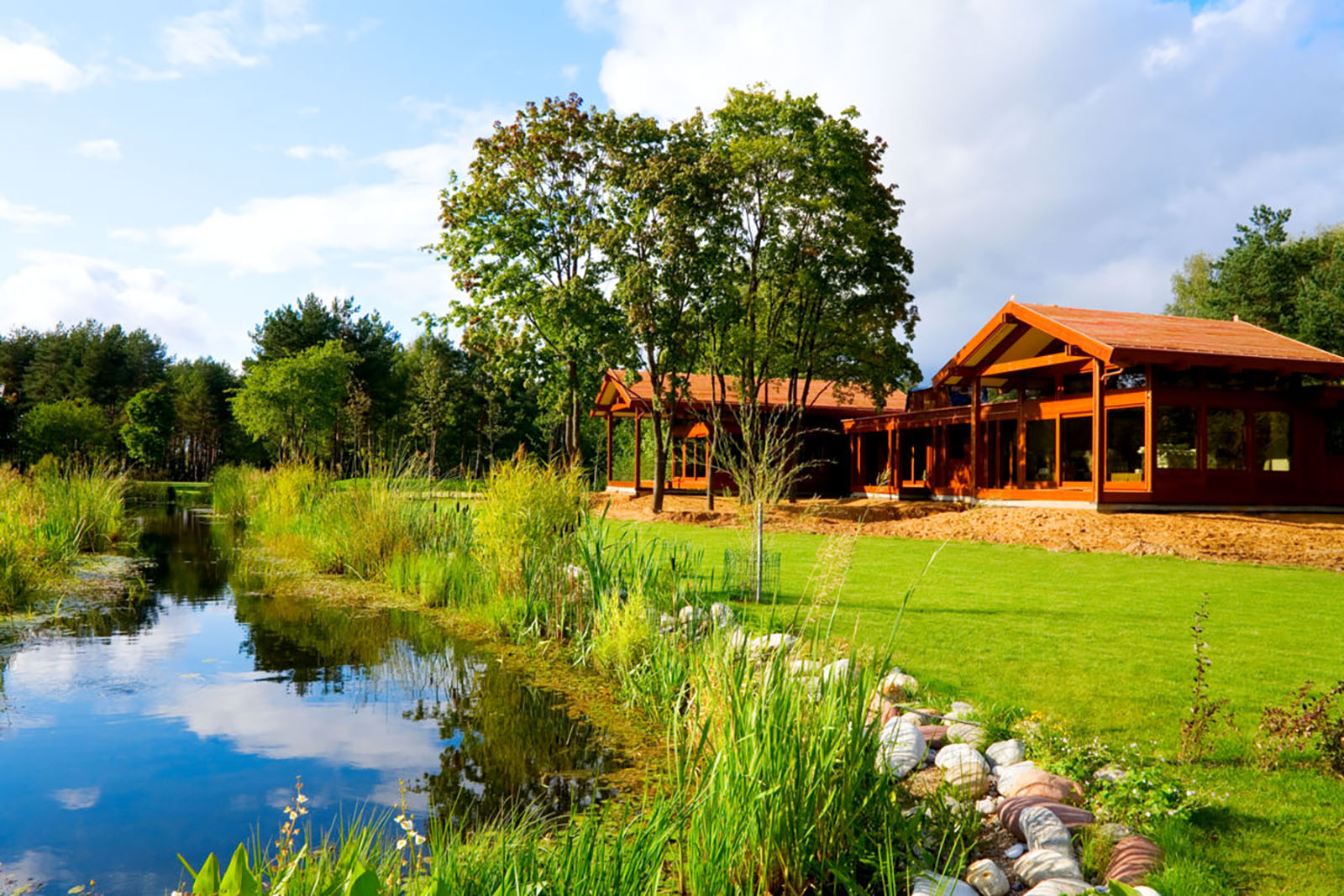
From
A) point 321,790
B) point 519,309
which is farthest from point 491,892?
point 519,309

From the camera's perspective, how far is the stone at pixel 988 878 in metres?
2.89

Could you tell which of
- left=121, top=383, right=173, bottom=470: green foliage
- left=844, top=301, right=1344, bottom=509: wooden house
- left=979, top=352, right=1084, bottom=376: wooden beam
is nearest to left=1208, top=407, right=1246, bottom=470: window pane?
left=844, top=301, right=1344, bottom=509: wooden house

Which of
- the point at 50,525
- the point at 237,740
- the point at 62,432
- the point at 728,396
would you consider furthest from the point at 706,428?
the point at 62,432

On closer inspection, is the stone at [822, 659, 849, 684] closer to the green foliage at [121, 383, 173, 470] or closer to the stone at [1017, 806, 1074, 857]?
the stone at [1017, 806, 1074, 857]

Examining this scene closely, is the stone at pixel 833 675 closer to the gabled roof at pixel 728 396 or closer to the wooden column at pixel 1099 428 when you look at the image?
the wooden column at pixel 1099 428

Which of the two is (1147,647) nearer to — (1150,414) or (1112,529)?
(1112,529)

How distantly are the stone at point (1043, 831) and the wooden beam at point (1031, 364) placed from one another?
14.5 metres

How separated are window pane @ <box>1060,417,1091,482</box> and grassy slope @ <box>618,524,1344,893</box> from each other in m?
6.38

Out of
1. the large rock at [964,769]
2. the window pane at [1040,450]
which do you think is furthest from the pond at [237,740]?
the window pane at [1040,450]

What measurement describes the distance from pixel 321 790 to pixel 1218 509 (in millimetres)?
15924

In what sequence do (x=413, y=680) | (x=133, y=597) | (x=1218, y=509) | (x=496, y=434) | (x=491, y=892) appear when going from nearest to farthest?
(x=491, y=892) → (x=413, y=680) → (x=133, y=597) → (x=1218, y=509) → (x=496, y=434)

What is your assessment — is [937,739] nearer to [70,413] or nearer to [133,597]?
[133,597]

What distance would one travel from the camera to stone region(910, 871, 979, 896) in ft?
8.86

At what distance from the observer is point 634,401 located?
2422 cm
